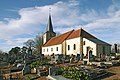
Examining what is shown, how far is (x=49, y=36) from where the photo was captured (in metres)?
58.2

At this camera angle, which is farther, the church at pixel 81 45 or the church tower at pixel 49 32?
the church tower at pixel 49 32

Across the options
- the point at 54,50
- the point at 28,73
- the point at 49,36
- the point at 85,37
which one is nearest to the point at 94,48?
the point at 85,37

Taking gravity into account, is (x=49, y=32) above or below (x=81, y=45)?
above

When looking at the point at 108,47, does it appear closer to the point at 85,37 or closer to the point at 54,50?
the point at 85,37

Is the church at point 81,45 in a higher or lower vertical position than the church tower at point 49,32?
lower

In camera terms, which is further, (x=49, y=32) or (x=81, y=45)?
(x=49, y=32)

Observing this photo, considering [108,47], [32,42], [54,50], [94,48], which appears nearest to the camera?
[94,48]

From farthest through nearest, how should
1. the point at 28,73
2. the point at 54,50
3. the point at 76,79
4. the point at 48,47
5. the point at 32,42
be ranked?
the point at 32,42
the point at 48,47
the point at 54,50
the point at 28,73
the point at 76,79

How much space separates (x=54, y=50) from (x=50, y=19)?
15037mm

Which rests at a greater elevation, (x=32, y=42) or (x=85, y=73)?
(x=32, y=42)

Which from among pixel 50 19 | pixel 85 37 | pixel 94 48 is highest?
pixel 50 19

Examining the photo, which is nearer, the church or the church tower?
the church

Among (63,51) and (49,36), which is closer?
(63,51)

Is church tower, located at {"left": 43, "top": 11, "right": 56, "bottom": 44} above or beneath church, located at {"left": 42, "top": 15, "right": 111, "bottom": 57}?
above
